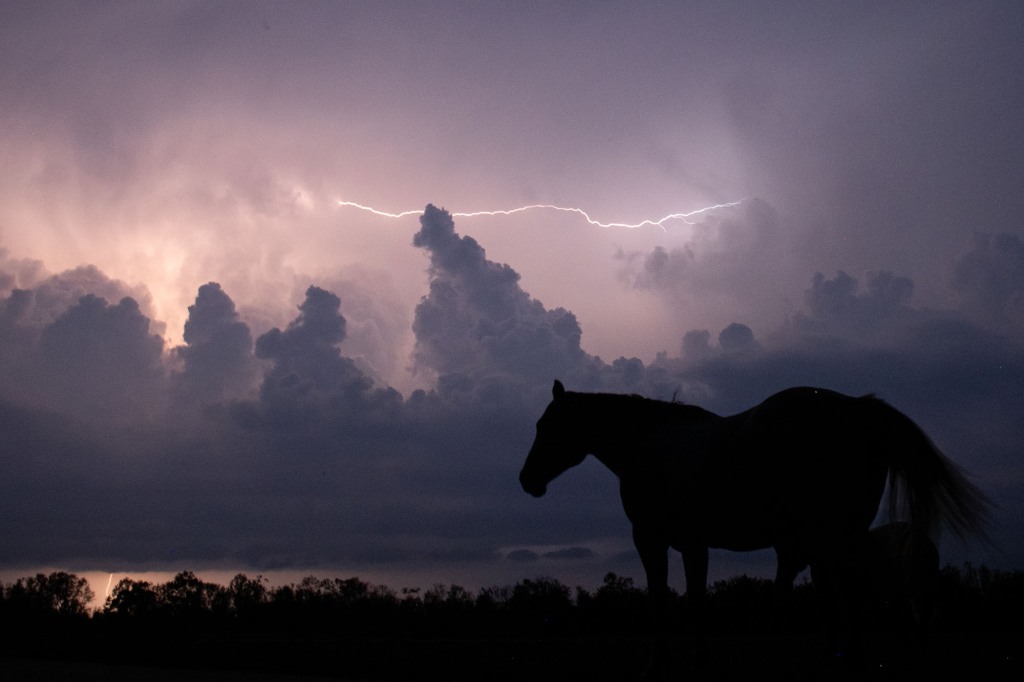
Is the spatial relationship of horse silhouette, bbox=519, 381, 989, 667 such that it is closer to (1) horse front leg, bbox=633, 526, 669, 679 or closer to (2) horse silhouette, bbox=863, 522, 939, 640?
(1) horse front leg, bbox=633, 526, 669, 679

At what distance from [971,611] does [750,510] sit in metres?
12.5

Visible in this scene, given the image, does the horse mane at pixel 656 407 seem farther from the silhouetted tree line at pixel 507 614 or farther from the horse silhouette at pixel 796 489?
the silhouetted tree line at pixel 507 614

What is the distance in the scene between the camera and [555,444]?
9.90 meters

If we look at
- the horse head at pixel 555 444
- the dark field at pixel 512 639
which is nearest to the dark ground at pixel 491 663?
the dark field at pixel 512 639

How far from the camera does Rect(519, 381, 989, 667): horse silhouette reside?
24.4 feet

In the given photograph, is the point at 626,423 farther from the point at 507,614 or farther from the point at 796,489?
the point at 507,614

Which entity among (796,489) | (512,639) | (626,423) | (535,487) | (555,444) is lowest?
(512,639)

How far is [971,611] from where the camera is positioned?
17.2m

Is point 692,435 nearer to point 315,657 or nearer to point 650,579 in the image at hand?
point 650,579

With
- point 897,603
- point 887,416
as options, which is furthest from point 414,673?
point 897,603

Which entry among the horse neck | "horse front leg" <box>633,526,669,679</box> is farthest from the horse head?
"horse front leg" <box>633,526,669,679</box>

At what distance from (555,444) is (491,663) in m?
2.65

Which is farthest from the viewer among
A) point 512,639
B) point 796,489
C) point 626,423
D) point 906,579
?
point 512,639

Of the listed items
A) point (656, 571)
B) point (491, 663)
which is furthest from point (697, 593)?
point (491, 663)
